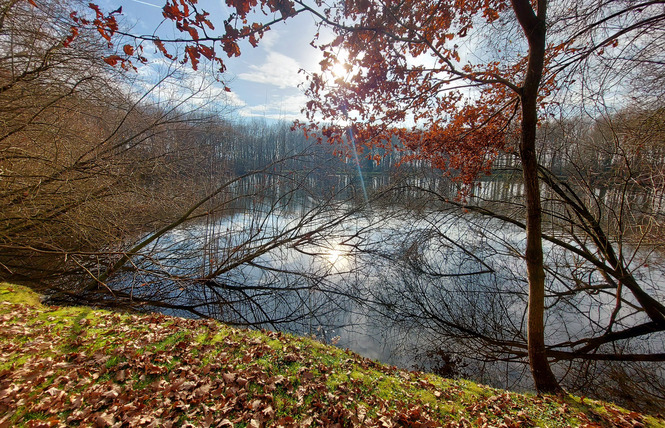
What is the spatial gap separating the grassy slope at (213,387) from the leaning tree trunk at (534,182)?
0.60 metres

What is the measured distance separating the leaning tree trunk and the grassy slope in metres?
0.60

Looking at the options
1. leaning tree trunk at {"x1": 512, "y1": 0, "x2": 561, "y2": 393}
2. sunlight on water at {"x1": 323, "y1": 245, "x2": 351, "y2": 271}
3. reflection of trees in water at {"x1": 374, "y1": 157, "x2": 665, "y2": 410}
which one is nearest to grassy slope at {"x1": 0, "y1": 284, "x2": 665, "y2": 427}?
leaning tree trunk at {"x1": 512, "y1": 0, "x2": 561, "y2": 393}

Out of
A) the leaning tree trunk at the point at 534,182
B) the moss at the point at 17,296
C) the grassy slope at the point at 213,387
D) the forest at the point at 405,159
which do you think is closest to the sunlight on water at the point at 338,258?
the forest at the point at 405,159

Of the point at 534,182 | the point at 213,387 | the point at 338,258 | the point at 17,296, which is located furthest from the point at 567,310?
the point at 17,296

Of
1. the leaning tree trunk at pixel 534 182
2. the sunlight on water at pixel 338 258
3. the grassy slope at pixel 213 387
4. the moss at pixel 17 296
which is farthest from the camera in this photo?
the sunlight on water at pixel 338 258

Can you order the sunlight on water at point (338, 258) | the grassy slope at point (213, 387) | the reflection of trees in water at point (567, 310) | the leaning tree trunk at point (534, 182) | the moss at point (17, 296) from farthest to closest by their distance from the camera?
the sunlight on water at point (338, 258) < the reflection of trees in water at point (567, 310) < the moss at point (17, 296) < the leaning tree trunk at point (534, 182) < the grassy slope at point (213, 387)

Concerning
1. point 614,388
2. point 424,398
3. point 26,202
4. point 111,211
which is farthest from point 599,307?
point 26,202

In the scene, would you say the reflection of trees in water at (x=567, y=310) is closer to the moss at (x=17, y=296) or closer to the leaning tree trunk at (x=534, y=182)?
the leaning tree trunk at (x=534, y=182)

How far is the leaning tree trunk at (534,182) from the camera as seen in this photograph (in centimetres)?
338

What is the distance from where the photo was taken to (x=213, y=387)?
9.76ft

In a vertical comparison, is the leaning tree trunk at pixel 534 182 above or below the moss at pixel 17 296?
above

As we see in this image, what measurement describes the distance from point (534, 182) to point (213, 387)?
15.7 ft

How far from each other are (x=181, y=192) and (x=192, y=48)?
7.39 m

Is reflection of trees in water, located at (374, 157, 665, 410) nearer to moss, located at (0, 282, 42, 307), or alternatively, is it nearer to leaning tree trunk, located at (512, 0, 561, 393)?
leaning tree trunk, located at (512, 0, 561, 393)
